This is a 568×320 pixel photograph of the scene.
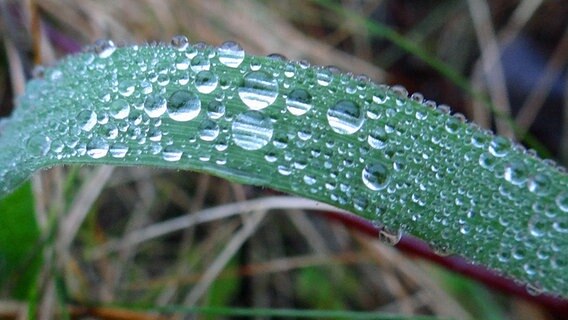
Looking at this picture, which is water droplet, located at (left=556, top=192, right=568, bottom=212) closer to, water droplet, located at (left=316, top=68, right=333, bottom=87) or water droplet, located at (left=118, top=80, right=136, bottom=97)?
water droplet, located at (left=316, top=68, right=333, bottom=87)

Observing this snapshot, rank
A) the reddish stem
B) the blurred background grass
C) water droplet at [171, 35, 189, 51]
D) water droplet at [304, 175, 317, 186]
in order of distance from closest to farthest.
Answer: water droplet at [304, 175, 317, 186]
water droplet at [171, 35, 189, 51]
the reddish stem
the blurred background grass

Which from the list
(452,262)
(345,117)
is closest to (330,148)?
(345,117)

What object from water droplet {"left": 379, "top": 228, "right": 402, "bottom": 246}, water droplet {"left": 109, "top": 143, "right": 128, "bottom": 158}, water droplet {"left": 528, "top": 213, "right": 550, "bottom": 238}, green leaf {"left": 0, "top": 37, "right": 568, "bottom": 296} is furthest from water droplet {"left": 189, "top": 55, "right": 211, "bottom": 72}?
water droplet {"left": 528, "top": 213, "right": 550, "bottom": 238}

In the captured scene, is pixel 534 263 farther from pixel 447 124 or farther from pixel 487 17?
pixel 487 17

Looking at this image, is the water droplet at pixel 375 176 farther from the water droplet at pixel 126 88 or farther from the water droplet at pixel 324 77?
the water droplet at pixel 126 88

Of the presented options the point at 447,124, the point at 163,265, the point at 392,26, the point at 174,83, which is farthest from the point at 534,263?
the point at 392,26

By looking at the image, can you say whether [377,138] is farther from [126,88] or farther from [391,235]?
[126,88]
